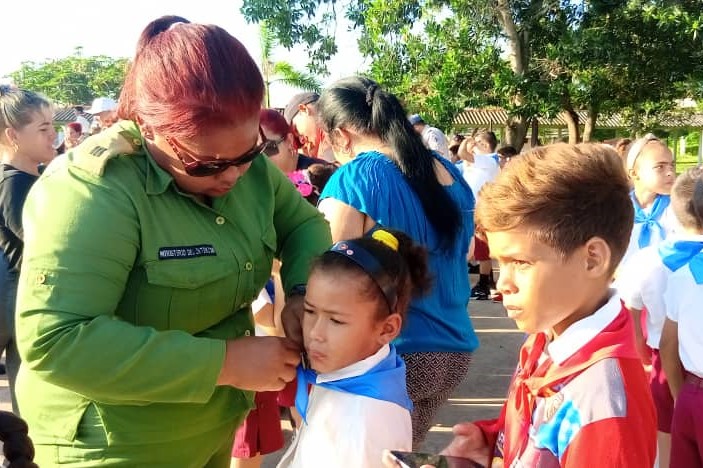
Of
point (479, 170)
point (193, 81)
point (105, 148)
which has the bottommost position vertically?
point (479, 170)

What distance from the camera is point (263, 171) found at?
174cm

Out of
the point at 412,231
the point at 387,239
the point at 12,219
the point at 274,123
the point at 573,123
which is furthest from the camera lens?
the point at 573,123

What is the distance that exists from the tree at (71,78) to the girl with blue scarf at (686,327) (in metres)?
58.8

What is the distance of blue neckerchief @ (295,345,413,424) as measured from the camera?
1.64 metres

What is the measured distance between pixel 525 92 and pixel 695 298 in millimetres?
10970

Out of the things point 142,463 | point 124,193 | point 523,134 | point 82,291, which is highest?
point 124,193

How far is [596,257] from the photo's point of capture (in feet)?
4.43

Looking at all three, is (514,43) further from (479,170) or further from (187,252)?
(187,252)

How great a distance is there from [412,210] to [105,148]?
1098mm

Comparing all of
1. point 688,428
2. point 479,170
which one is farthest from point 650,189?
point 479,170

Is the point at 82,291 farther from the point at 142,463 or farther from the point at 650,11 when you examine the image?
the point at 650,11

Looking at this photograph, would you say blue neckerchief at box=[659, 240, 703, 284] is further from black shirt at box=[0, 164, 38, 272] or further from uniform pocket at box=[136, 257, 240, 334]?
black shirt at box=[0, 164, 38, 272]

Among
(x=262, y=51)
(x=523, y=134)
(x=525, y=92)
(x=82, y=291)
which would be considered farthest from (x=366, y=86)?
(x=262, y=51)

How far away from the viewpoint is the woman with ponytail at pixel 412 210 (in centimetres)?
213
